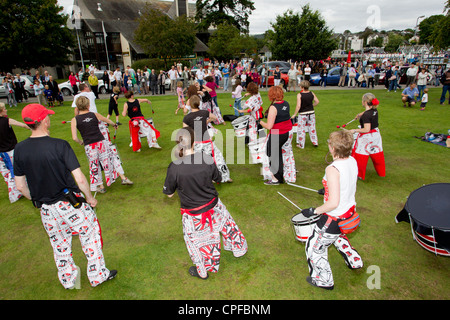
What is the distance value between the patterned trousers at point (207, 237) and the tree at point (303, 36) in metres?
30.8

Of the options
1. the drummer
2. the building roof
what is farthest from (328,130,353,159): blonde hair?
the building roof

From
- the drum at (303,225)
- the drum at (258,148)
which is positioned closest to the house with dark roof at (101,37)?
the drum at (258,148)

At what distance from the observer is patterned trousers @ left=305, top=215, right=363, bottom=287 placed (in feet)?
10.5

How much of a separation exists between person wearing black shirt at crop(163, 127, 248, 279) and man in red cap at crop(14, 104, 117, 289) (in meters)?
1.05

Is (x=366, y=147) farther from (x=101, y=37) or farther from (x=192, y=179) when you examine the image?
(x=101, y=37)

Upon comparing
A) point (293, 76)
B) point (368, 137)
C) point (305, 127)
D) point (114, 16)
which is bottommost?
point (305, 127)

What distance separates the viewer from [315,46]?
30219 millimetres

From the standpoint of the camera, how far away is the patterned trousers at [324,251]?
3.20m

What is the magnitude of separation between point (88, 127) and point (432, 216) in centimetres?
611

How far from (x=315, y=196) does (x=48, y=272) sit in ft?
16.5

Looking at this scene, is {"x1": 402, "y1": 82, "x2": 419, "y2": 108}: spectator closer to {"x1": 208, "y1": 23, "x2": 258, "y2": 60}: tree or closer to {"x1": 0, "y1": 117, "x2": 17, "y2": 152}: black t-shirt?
{"x1": 0, "y1": 117, "x2": 17, "y2": 152}: black t-shirt

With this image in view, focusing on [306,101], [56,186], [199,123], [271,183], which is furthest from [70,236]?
[306,101]

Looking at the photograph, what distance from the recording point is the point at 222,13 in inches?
1879
